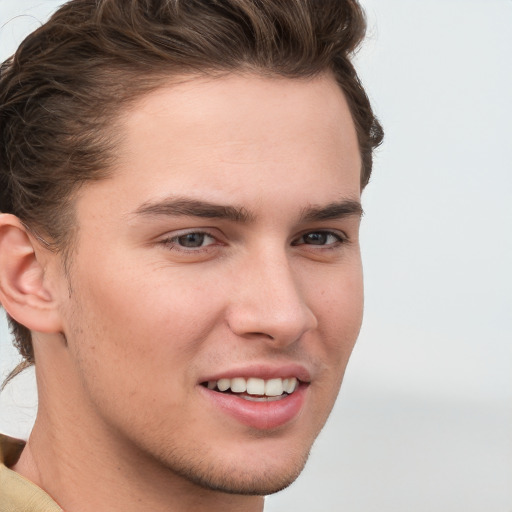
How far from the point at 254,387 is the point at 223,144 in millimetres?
716

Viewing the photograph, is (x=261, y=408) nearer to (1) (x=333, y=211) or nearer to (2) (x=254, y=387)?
(2) (x=254, y=387)

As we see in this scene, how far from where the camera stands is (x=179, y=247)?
347 centimetres

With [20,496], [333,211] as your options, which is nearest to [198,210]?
[333,211]

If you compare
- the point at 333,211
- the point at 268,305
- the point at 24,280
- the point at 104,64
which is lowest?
the point at 268,305

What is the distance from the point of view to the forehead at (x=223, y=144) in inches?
135

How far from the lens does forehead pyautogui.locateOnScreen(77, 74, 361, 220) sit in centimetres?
343

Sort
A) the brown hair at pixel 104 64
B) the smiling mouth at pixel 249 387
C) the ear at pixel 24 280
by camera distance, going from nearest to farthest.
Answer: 1. the smiling mouth at pixel 249 387
2. the brown hair at pixel 104 64
3. the ear at pixel 24 280

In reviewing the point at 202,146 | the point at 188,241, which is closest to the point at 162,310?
the point at 188,241

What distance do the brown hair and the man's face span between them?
0.24ft

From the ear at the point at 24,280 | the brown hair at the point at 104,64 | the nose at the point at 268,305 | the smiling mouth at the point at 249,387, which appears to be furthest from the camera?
the ear at the point at 24,280

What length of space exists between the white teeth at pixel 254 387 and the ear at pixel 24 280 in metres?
0.64

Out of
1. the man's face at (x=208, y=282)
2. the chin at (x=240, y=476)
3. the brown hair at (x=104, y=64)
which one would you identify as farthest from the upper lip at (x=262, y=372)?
the brown hair at (x=104, y=64)

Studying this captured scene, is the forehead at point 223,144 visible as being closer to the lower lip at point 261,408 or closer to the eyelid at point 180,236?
the eyelid at point 180,236

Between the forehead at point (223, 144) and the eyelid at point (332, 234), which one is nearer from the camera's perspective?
the forehead at point (223, 144)
